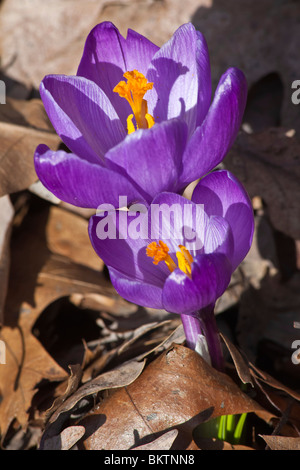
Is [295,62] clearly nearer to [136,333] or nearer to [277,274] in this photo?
[277,274]

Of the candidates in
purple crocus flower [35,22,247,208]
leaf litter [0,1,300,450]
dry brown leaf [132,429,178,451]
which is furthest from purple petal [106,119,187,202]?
dry brown leaf [132,429,178,451]

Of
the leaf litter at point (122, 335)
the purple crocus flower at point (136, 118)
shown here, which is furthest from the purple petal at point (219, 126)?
the leaf litter at point (122, 335)

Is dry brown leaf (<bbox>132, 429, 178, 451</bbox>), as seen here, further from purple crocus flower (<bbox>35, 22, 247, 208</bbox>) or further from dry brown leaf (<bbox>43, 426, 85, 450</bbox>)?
purple crocus flower (<bbox>35, 22, 247, 208</bbox>)

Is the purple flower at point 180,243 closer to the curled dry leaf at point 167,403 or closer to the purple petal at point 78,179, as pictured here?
the purple petal at point 78,179

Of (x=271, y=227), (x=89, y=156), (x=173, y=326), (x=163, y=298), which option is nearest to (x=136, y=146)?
(x=89, y=156)

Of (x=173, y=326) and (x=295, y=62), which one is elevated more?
(x=295, y=62)

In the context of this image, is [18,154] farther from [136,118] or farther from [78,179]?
[78,179]
